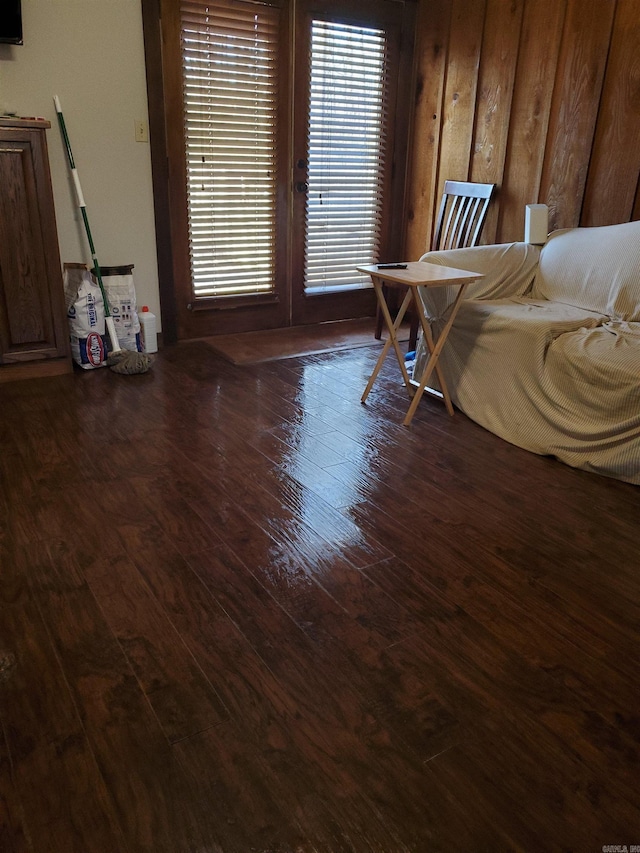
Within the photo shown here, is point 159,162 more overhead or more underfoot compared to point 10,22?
more underfoot

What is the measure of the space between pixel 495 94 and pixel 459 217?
0.73 metres

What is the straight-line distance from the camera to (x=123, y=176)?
3.76 metres

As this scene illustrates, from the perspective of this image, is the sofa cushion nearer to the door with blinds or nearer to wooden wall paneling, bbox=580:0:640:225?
wooden wall paneling, bbox=580:0:640:225

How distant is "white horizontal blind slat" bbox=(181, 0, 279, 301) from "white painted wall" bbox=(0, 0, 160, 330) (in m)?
0.30

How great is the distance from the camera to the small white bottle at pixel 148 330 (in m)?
3.91

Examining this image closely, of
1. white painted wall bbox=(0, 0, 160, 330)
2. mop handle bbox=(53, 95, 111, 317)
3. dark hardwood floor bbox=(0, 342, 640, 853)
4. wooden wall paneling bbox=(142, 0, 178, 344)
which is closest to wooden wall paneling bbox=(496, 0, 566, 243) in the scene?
dark hardwood floor bbox=(0, 342, 640, 853)

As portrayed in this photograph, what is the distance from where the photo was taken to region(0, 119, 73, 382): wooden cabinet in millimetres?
3055

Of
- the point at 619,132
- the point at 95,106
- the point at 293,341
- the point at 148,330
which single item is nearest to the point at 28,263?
the point at 148,330

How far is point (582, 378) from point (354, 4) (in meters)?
3.04

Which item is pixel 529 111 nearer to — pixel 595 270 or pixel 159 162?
pixel 595 270

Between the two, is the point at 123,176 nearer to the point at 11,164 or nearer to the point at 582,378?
the point at 11,164

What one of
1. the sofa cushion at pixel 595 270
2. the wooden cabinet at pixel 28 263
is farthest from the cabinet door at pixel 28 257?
the sofa cushion at pixel 595 270

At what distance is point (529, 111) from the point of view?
148 inches

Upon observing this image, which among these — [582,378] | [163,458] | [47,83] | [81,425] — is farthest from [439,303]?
[47,83]
